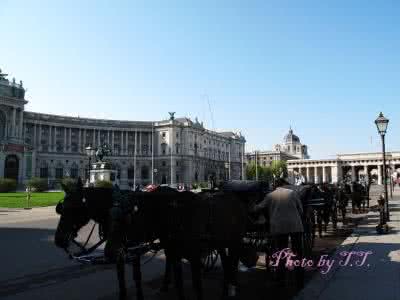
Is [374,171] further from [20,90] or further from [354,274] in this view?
[354,274]

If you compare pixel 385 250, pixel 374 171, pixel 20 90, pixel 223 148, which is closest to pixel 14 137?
pixel 20 90

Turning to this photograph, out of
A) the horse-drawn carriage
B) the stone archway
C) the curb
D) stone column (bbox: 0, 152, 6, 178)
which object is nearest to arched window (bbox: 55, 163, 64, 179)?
the stone archway

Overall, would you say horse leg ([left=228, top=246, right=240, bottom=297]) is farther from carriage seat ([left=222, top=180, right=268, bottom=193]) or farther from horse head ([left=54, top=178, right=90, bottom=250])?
horse head ([left=54, top=178, right=90, bottom=250])

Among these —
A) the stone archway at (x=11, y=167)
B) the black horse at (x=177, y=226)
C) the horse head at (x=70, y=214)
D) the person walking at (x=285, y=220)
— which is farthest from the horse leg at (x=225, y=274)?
the stone archway at (x=11, y=167)

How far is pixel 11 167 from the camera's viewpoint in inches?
3649

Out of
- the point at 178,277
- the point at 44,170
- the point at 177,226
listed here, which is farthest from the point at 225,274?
the point at 44,170

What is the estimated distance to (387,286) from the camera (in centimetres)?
828

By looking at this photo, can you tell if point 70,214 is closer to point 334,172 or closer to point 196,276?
point 196,276

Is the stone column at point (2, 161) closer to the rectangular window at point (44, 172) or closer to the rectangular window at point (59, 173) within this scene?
the rectangular window at point (44, 172)

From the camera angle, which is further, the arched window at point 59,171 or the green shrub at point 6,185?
the arched window at point 59,171

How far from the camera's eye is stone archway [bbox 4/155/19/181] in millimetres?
91625

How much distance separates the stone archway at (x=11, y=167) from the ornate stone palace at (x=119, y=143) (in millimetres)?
5105

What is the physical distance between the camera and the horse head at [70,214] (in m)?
6.74

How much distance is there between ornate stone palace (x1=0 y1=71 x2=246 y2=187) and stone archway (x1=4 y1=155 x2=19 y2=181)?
510 centimetres
